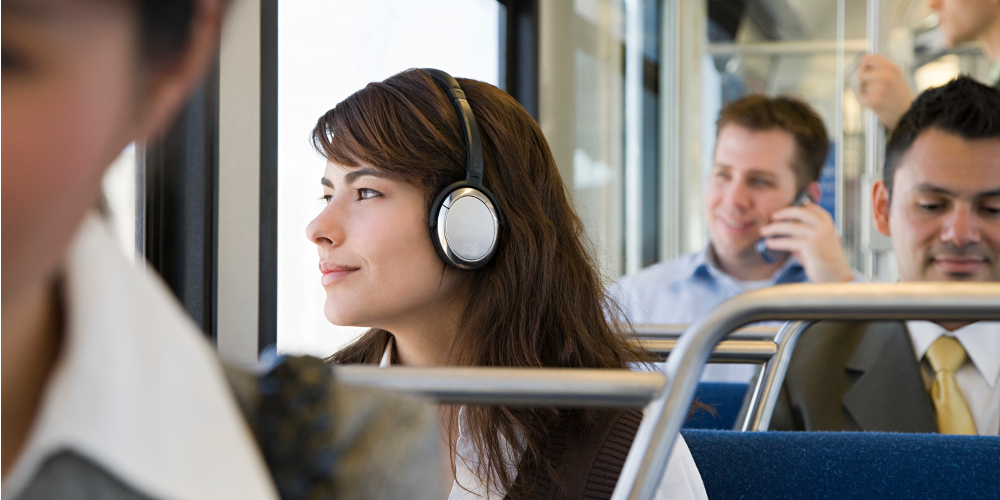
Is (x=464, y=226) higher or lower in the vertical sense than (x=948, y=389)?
higher

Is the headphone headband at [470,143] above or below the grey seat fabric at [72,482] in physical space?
above

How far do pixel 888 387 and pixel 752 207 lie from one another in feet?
2.50

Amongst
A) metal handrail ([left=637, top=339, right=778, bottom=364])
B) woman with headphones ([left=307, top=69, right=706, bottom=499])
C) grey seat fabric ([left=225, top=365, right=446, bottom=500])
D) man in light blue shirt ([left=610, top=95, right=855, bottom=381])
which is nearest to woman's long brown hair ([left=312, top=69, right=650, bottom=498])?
woman with headphones ([left=307, top=69, right=706, bottom=499])

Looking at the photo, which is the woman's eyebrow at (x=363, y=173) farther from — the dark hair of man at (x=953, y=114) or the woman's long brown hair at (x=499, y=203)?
the dark hair of man at (x=953, y=114)

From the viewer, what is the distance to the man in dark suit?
4.21 ft

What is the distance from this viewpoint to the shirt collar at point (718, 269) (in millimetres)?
1972

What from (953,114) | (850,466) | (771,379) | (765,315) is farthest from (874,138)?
(765,315)

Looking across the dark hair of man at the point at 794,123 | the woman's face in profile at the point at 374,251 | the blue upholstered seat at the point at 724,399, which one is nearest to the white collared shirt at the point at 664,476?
the woman's face in profile at the point at 374,251

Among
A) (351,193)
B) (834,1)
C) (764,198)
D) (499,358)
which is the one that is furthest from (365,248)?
(834,1)

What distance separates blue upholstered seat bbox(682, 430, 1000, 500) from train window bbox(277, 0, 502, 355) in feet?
1.71

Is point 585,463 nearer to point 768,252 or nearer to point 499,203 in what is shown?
point 499,203

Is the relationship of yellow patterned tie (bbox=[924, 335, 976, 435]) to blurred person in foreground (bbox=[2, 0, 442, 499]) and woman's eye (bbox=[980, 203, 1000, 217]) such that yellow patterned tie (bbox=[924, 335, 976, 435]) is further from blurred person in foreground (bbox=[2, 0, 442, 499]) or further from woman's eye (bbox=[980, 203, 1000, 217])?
blurred person in foreground (bbox=[2, 0, 442, 499])

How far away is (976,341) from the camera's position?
131cm

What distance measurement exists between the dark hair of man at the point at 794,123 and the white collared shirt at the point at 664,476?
1343 millimetres
